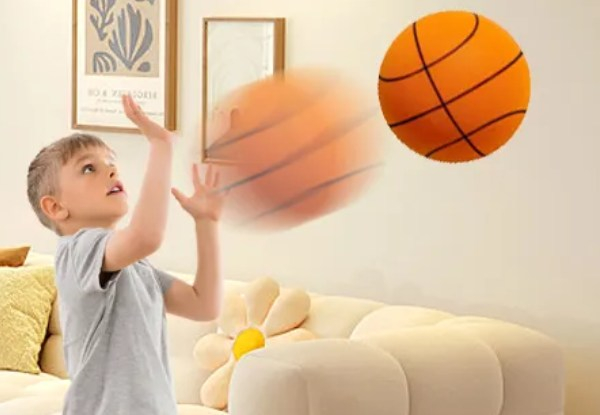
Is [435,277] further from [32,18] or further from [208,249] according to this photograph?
[32,18]

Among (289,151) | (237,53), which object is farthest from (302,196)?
(237,53)

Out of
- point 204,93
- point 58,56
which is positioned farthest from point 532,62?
point 58,56

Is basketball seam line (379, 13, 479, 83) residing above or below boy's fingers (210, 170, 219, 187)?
above

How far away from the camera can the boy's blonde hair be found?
270cm

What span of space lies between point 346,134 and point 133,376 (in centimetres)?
70

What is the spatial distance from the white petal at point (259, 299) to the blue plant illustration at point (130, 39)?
1.18m

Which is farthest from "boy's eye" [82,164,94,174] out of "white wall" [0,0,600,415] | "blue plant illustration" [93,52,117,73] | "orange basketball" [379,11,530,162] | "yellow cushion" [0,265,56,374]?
"blue plant illustration" [93,52,117,73]

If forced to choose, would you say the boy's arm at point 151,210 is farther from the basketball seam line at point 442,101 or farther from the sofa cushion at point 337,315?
the sofa cushion at point 337,315

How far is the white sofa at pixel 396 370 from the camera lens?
9.93 ft

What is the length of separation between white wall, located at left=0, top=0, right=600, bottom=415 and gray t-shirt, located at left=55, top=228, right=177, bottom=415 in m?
0.86

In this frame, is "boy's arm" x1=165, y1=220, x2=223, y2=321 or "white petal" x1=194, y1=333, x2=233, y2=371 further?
"white petal" x1=194, y1=333, x2=233, y2=371

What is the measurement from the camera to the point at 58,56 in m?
5.20

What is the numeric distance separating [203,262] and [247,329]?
4.33 ft

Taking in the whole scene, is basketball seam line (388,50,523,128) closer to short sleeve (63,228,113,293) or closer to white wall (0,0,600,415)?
short sleeve (63,228,113,293)
